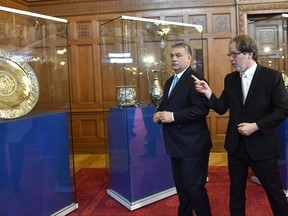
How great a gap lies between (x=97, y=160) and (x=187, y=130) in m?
3.17

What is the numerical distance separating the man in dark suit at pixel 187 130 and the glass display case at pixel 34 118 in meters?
1.07

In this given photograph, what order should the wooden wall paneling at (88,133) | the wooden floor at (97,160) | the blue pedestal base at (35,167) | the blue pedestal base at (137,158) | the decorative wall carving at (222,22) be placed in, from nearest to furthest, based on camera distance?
1. the blue pedestal base at (35,167)
2. the blue pedestal base at (137,158)
3. the wooden floor at (97,160)
4. the decorative wall carving at (222,22)
5. the wooden wall paneling at (88,133)

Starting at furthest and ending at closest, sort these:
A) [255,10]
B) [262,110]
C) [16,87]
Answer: [255,10], [16,87], [262,110]

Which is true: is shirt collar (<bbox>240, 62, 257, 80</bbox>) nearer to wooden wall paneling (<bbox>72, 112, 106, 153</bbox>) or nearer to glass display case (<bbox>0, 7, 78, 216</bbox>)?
glass display case (<bbox>0, 7, 78, 216</bbox>)

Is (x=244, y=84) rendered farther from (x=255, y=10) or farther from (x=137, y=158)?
(x=255, y=10)

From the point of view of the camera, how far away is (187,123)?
A: 2154mm

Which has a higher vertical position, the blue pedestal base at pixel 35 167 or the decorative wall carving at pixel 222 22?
the decorative wall carving at pixel 222 22

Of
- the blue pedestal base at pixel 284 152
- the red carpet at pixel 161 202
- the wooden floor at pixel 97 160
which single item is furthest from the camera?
the wooden floor at pixel 97 160

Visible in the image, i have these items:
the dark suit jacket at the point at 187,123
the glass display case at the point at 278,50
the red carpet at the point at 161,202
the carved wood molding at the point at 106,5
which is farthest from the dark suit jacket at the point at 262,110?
the carved wood molding at the point at 106,5

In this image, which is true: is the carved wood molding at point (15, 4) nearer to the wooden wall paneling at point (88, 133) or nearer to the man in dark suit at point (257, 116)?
the wooden wall paneling at point (88, 133)

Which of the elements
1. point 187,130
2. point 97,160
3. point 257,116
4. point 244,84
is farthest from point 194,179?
point 97,160

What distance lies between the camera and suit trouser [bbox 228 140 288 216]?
6.17ft

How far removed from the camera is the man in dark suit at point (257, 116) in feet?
5.94

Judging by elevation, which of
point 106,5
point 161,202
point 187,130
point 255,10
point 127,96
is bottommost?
point 161,202
